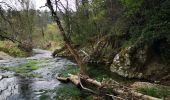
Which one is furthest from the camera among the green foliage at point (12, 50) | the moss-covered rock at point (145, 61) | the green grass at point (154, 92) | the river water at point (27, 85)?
the green foliage at point (12, 50)

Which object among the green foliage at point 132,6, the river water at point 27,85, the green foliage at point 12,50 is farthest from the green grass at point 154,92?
the green foliage at point 12,50

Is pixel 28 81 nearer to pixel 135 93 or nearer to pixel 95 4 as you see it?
pixel 135 93

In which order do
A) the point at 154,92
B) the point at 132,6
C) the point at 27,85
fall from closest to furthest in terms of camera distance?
the point at 154,92 < the point at 27,85 < the point at 132,6

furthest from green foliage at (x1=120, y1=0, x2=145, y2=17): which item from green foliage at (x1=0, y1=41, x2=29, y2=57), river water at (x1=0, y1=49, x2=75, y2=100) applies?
green foliage at (x1=0, y1=41, x2=29, y2=57)

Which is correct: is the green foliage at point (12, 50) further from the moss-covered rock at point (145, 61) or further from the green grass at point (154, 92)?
the green grass at point (154, 92)

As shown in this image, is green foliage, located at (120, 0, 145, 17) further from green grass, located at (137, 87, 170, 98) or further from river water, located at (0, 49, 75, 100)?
green grass, located at (137, 87, 170, 98)

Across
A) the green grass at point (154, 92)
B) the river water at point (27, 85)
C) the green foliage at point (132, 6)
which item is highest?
the green foliage at point (132, 6)

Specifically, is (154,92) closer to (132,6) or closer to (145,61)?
(145,61)

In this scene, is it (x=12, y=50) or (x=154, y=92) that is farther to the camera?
(x=12, y=50)

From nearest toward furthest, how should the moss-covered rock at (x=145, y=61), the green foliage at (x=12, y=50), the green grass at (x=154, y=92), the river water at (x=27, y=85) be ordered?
1. the green grass at (x=154, y=92)
2. the river water at (x=27, y=85)
3. the moss-covered rock at (x=145, y=61)
4. the green foliage at (x=12, y=50)

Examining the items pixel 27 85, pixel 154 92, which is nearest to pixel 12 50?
pixel 27 85

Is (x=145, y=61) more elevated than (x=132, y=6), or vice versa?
(x=132, y=6)

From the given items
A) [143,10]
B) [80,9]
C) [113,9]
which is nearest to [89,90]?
[143,10]

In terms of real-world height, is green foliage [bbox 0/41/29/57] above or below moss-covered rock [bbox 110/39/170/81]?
below
